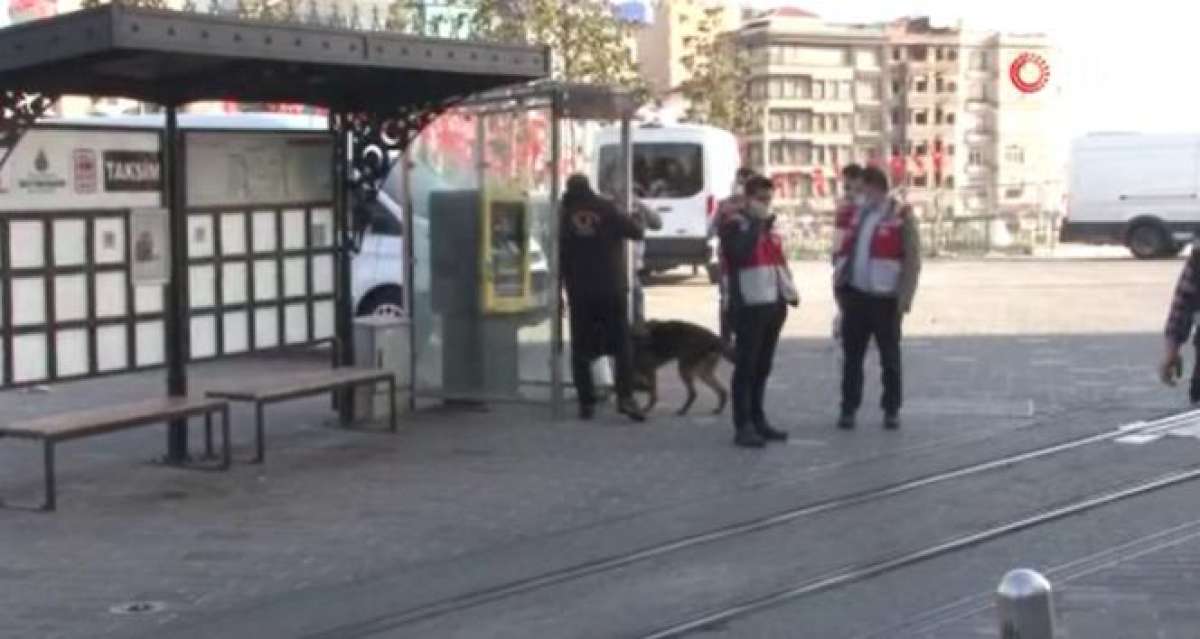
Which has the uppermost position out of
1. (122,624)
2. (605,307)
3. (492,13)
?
(492,13)

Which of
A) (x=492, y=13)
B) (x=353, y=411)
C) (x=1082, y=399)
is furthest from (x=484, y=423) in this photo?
(x=492, y=13)

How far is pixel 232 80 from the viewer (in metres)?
11.0

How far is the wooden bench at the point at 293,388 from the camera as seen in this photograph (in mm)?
10625

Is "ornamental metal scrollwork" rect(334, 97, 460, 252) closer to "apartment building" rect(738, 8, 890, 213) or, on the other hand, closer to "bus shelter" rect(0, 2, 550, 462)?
"bus shelter" rect(0, 2, 550, 462)

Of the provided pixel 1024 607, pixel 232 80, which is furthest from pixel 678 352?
pixel 1024 607

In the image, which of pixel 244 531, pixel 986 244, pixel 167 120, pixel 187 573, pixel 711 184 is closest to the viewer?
pixel 187 573

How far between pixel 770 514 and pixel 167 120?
14.1 ft

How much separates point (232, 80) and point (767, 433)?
4.00 metres

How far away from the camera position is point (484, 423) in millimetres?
12625

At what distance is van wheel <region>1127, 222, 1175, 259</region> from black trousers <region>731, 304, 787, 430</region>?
83.0 ft

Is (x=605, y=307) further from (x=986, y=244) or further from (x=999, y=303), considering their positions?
(x=986, y=244)

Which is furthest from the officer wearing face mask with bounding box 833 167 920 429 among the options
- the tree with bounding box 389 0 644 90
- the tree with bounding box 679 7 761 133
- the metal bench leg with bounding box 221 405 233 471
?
the tree with bounding box 679 7 761 133

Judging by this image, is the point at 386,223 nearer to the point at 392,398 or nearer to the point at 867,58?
the point at 392,398

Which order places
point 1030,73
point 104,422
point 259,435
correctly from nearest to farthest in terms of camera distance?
point 104,422 < point 259,435 < point 1030,73
